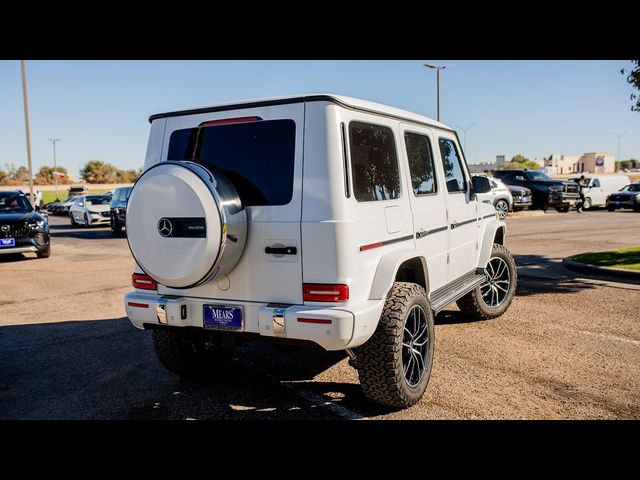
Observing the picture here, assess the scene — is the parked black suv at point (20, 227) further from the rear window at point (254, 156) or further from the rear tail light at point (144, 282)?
the rear window at point (254, 156)

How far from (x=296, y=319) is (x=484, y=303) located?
3524mm

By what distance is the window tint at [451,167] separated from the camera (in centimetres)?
529

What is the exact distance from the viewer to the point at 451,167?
17.9ft

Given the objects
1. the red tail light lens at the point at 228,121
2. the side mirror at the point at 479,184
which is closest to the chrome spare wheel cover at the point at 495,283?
the side mirror at the point at 479,184

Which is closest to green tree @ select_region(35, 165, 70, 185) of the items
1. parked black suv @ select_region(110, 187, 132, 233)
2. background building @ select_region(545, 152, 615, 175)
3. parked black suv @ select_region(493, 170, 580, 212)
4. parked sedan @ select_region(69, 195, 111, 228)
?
parked sedan @ select_region(69, 195, 111, 228)

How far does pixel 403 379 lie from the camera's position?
12.3ft

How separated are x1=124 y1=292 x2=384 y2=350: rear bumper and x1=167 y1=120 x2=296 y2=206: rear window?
2.45 ft

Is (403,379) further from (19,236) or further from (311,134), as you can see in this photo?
(19,236)

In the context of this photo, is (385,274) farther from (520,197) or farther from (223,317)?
(520,197)

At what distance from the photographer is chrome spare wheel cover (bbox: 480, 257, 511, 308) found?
6.46 meters

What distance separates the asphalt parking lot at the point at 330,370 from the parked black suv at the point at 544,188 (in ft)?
59.0

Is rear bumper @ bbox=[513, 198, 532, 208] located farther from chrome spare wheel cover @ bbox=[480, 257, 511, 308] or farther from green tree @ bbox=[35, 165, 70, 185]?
green tree @ bbox=[35, 165, 70, 185]
